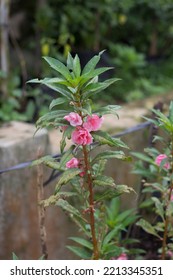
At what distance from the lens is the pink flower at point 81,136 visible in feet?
5.24

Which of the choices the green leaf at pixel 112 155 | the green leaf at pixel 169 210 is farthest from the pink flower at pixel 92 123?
the green leaf at pixel 169 210

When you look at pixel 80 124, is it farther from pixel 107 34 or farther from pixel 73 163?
pixel 107 34

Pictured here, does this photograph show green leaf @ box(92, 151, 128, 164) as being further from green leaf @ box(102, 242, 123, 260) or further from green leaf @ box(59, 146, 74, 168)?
green leaf @ box(102, 242, 123, 260)

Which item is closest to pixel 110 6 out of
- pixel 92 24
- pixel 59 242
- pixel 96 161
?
pixel 92 24

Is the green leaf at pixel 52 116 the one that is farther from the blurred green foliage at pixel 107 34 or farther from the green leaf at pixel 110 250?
the blurred green foliage at pixel 107 34

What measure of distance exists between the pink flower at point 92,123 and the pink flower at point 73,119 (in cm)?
4

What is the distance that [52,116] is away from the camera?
162 cm

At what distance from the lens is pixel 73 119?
5.20 ft

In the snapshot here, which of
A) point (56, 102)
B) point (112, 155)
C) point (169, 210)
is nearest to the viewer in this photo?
point (56, 102)

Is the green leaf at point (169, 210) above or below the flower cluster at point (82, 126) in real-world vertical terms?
below

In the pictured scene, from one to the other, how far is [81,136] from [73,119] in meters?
0.06

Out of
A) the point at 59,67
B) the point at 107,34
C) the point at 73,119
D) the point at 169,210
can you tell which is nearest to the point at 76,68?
the point at 59,67
